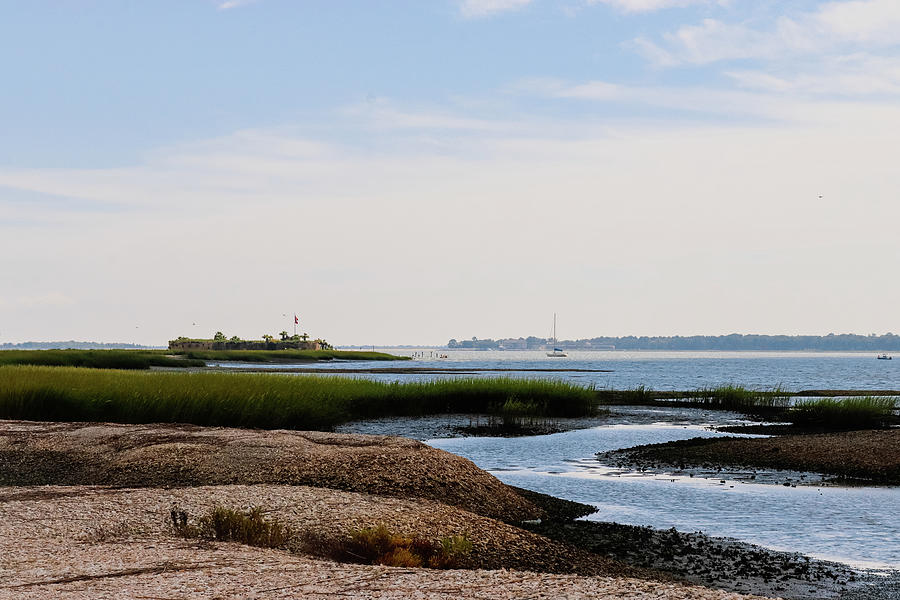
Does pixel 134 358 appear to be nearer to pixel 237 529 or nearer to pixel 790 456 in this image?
pixel 790 456

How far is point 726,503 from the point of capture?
1780cm

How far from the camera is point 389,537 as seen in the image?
1144 centimetres

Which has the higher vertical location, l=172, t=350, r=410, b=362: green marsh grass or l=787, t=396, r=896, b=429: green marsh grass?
l=172, t=350, r=410, b=362: green marsh grass

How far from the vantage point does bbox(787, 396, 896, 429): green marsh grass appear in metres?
33.6

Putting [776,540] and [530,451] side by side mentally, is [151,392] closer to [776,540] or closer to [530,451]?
[530,451]

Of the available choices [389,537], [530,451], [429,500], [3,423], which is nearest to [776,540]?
[429,500]

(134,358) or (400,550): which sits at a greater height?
(134,358)

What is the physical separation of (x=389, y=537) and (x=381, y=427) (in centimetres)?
2198

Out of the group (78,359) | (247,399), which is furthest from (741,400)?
(78,359)

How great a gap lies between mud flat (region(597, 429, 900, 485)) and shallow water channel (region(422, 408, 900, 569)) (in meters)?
1.29

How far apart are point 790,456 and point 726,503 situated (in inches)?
294

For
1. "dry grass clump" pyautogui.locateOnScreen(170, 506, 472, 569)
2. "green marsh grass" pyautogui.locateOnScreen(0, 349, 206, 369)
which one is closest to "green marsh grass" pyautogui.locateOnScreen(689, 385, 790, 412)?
"dry grass clump" pyautogui.locateOnScreen(170, 506, 472, 569)

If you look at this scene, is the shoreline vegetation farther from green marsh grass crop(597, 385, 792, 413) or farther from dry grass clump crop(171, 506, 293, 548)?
dry grass clump crop(171, 506, 293, 548)

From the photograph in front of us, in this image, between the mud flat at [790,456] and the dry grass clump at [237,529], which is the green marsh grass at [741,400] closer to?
the mud flat at [790,456]
